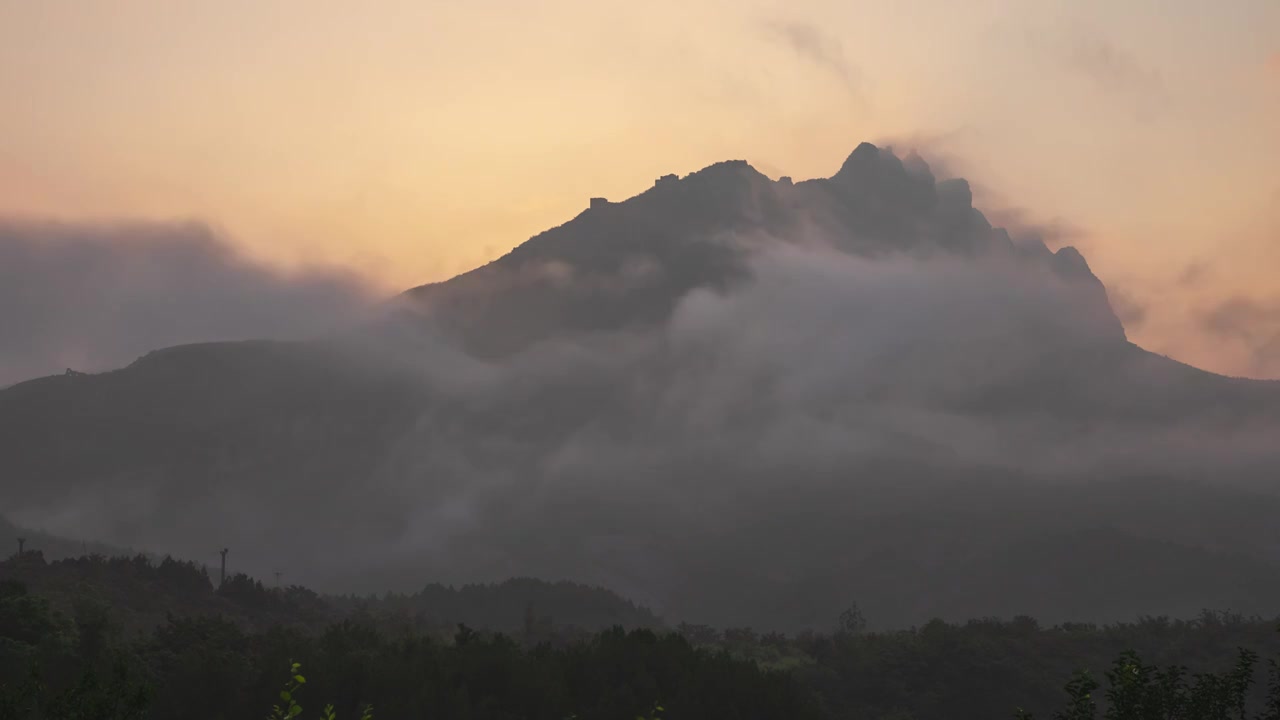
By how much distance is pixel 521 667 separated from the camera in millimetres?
87188

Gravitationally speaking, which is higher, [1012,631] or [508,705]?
[1012,631]

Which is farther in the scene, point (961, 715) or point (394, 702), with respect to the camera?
point (961, 715)

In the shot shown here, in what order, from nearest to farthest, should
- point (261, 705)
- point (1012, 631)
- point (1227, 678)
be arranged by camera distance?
point (1227, 678), point (261, 705), point (1012, 631)

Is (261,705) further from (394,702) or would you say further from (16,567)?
(16,567)

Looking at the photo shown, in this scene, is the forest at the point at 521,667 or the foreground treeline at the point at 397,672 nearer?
the forest at the point at 521,667

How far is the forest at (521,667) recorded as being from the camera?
35469 mm

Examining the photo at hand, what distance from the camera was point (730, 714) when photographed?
89250 mm

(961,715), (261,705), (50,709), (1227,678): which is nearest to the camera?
(50,709)

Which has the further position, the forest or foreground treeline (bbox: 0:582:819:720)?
foreground treeline (bbox: 0:582:819:720)

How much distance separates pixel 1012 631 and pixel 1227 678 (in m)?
113

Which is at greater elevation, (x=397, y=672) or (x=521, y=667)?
(x=521, y=667)

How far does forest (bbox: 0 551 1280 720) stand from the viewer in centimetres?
3547

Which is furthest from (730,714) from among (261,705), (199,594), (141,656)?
(199,594)

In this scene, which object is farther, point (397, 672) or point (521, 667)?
point (521, 667)
